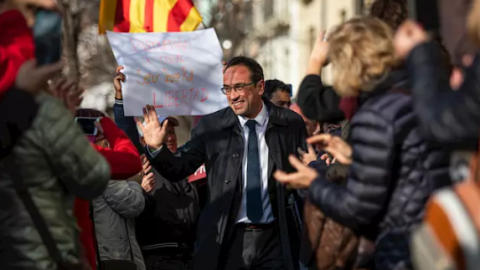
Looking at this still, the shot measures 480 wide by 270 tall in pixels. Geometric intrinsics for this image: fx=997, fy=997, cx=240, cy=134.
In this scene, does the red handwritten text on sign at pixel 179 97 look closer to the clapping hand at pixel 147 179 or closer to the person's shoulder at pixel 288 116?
the clapping hand at pixel 147 179

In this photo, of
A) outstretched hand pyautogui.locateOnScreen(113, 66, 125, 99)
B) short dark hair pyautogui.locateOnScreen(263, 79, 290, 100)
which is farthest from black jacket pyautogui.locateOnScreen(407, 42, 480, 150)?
short dark hair pyautogui.locateOnScreen(263, 79, 290, 100)

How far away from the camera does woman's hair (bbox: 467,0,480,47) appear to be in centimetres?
379

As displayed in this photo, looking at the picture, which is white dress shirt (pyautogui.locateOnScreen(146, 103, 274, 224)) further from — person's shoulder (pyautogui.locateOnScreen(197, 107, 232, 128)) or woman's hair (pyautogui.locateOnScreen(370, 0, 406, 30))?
woman's hair (pyautogui.locateOnScreen(370, 0, 406, 30))

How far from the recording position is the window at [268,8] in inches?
2011

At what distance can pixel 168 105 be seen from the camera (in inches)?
320

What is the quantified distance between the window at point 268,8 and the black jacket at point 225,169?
44.2 metres

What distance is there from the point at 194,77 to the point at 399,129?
12.4 feet

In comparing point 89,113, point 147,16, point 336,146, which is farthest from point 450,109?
point 147,16

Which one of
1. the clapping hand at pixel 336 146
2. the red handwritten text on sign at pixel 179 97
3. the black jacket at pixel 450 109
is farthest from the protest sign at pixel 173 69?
the black jacket at pixel 450 109

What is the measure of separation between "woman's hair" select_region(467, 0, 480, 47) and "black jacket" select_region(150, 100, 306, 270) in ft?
10.5

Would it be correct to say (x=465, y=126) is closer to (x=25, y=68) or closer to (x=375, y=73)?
(x=375, y=73)

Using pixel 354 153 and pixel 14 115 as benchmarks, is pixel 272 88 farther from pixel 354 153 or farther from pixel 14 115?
pixel 14 115

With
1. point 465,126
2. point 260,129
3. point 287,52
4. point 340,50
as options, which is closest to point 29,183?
point 340,50

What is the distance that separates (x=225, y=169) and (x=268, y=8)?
4521 centimetres
